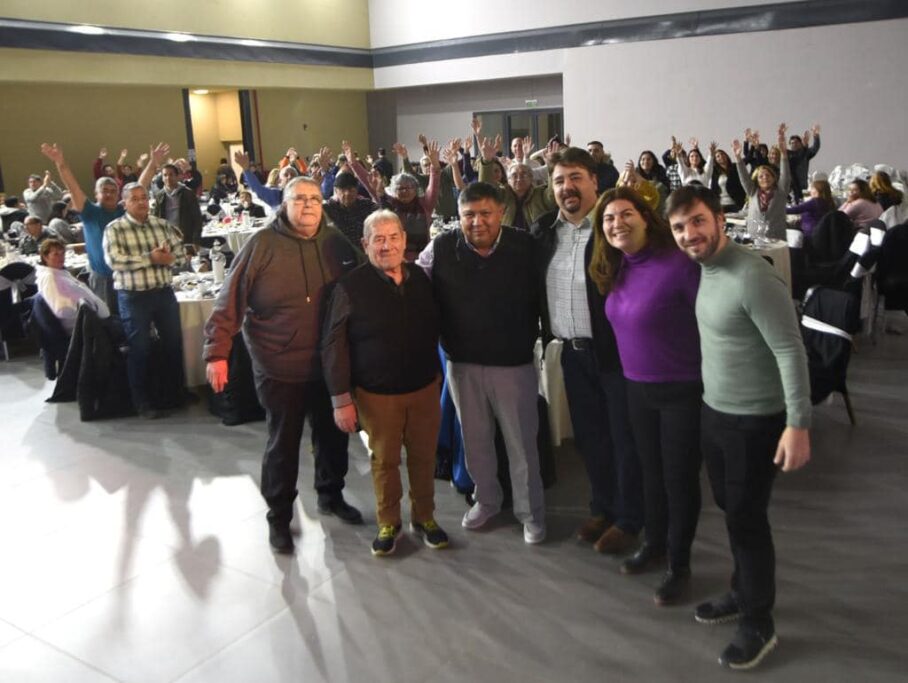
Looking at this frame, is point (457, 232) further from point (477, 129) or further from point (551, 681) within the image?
point (477, 129)

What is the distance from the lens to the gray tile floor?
2.82 meters

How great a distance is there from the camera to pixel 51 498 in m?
4.41

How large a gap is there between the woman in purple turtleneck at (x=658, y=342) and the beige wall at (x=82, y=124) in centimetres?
1637

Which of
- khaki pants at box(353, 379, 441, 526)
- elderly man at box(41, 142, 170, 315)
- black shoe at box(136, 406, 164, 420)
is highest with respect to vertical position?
elderly man at box(41, 142, 170, 315)

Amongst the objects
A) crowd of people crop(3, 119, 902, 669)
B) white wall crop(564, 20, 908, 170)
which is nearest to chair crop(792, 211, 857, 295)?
crowd of people crop(3, 119, 902, 669)

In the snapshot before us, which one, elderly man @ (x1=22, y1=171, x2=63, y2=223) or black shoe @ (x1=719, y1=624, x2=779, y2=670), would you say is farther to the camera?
elderly man @ (x1=22, y1=171, x2=63, y2=223)

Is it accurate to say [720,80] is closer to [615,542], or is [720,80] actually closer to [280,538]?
[615,542]

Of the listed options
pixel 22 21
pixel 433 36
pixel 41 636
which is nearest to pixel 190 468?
pixel 41 636

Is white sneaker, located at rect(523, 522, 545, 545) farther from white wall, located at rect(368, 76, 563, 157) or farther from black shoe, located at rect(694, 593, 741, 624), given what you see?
white wall, located at rect(368, 76, 563, 157)

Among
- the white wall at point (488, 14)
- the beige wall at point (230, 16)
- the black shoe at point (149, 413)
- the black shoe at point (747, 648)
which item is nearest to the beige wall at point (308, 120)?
the beige wall at point (230, 16)

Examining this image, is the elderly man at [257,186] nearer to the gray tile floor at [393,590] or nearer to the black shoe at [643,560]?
the gray tile floor at [393,590]

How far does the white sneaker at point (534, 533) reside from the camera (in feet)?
11.9

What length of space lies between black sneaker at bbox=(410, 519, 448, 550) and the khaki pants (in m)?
0.03

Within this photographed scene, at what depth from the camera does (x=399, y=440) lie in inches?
139
